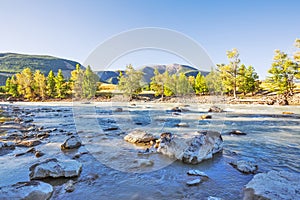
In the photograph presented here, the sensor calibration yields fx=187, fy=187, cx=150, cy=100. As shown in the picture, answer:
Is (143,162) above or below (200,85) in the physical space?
below

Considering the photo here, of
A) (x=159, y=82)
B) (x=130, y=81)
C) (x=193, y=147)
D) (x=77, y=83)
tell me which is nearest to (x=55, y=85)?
(x=77, y=83)

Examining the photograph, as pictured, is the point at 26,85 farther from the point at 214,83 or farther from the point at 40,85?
the point at 214,83

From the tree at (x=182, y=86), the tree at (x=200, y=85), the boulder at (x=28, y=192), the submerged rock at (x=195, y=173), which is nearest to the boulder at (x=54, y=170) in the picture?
the boulder at (x=28, y=192)

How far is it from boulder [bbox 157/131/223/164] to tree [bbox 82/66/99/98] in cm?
5583

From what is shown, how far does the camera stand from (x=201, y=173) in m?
5.07

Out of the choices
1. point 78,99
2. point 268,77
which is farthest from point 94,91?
point 268,77

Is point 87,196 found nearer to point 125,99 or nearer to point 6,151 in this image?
point 6,151

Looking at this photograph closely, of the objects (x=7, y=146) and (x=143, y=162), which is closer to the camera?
(x=143, y=162)

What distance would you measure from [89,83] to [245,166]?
2288 inches

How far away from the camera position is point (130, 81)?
5644 centimetres

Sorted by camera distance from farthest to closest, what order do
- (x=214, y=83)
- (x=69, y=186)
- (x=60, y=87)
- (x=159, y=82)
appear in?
(x=159, y=82)
(x=214, y=83)
(x=60, y=87)
(x=69, y=186)

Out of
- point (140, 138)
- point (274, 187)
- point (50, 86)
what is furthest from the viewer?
point (50, 86)

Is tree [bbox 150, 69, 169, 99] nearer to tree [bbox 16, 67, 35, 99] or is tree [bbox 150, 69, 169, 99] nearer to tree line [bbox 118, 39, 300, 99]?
tree line [bbox 118, 39, 300, 99]

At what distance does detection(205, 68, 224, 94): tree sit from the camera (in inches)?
2297
